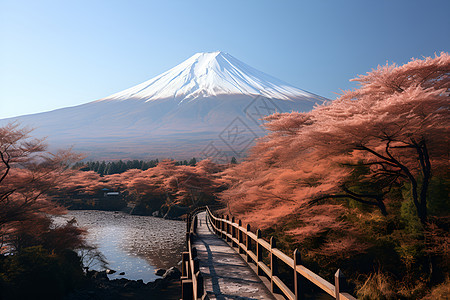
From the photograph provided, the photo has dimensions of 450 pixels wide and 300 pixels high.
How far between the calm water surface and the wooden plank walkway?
47.4 ft

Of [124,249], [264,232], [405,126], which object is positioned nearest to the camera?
[405,126]

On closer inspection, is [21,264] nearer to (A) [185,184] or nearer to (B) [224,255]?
(B) [224,255]

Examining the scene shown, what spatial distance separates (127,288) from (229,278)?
49.6 feet

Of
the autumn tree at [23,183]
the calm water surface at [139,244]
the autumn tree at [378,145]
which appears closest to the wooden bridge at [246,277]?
the autumn tree at [378,145]

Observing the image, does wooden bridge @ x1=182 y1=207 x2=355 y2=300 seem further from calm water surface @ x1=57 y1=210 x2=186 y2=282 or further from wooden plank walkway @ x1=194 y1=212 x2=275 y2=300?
calm water surface @ x1=57 y1=210 x2=186 y2=282

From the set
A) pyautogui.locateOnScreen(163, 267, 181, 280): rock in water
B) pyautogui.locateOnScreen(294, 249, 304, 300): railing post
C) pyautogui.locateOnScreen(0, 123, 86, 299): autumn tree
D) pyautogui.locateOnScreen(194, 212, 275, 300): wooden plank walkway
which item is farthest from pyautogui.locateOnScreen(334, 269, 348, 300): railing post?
pyautogui.locateOnScreen(163, 267, 181, 280): rock in water

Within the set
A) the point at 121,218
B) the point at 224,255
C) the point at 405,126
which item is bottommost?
the point at 121,218

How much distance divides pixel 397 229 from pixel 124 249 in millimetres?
24500

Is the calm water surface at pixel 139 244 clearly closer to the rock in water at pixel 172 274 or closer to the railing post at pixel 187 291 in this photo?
the rock in water at pixel 172 274

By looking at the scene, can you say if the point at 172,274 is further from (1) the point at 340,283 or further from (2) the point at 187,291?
(1) the point at 340,283

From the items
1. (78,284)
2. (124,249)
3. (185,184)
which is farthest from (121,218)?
(78,284)

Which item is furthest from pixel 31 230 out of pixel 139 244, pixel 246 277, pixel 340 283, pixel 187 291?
pixel 340 283

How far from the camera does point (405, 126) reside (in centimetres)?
1206

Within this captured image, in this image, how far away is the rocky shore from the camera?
60.0ft
